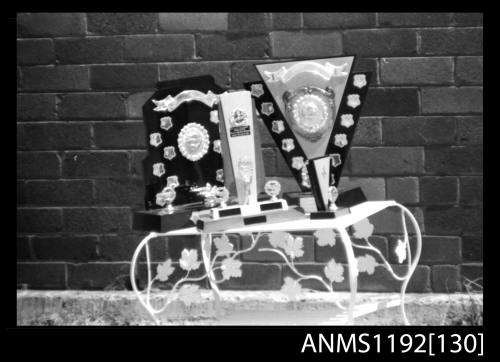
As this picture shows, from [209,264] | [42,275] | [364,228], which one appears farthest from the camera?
[42,275]

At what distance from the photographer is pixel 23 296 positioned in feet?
8.52

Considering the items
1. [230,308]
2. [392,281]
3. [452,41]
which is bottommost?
[230,308]

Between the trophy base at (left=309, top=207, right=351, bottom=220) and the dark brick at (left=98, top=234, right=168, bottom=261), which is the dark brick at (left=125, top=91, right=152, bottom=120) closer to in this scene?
the dark brick at (left=98, top=234, right=168, bottom=261)

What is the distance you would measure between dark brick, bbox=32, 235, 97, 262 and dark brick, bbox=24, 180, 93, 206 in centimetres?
16

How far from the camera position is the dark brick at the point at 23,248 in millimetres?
2593

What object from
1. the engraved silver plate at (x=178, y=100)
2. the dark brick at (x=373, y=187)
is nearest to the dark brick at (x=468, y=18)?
the dark brick at (x=373, y=187)

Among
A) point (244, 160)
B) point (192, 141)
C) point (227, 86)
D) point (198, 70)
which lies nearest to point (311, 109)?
point (244, 160)

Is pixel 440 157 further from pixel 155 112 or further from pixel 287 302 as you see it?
pixel 155 112

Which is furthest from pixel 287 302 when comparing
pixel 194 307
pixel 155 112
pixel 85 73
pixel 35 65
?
pixel 35 65

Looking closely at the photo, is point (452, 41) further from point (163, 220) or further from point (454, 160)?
point (163, 220)

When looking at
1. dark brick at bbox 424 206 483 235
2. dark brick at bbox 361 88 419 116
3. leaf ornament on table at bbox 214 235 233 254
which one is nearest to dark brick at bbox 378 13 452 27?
dark brick at bbox 361 88 419 116

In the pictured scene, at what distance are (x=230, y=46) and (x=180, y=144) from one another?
0.62 meters

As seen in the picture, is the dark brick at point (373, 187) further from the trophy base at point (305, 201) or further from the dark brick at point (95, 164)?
the dark brick at point (95, 164)

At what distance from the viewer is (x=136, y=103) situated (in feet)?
8.25
